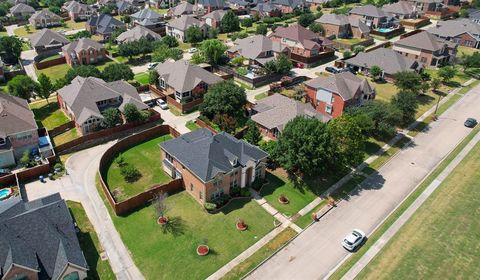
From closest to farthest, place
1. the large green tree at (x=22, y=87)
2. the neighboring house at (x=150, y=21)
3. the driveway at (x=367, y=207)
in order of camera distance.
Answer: the driveway at (x=367, y=207), the large green tree at (x=22, y=87), the neighboring house at (x=150, y=21)

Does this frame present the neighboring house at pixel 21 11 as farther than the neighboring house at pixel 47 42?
Yes

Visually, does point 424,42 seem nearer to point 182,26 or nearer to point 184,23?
point 184,23

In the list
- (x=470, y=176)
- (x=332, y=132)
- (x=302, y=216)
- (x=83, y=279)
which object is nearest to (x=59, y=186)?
(x=83, y=279)

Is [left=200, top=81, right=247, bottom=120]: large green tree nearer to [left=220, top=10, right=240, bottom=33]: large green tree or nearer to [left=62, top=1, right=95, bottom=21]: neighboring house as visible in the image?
[left=220, top=10, right=240, bottom=33]: large green tree

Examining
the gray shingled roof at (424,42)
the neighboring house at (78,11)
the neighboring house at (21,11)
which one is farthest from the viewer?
the neighboring house at (78,11)

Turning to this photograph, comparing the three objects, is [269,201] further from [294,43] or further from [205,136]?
[294,43]

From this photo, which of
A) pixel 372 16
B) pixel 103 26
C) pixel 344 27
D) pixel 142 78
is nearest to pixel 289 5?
pixel 372 16

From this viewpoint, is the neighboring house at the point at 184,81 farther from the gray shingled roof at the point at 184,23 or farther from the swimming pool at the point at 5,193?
the gray shingled roof at the point at 184,23

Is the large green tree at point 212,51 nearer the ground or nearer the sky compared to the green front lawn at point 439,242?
nearer the sky

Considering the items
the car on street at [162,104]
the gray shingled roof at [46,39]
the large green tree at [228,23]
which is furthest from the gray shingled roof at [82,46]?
the large green tree at [228,23]
